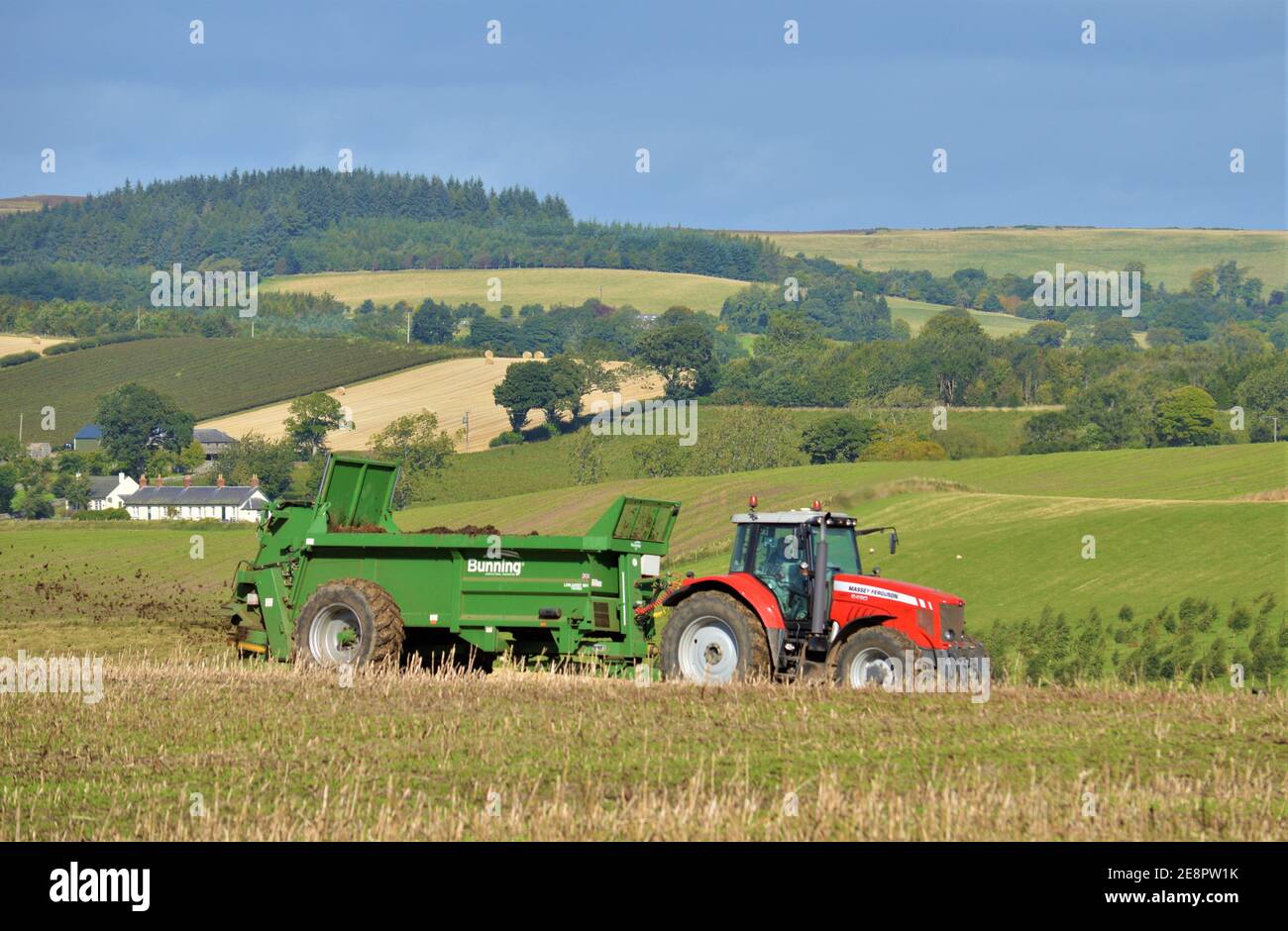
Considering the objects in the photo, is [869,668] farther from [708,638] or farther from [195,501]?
[195,501]

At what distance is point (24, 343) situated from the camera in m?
156

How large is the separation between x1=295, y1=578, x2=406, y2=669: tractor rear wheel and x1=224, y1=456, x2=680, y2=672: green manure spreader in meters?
0.02

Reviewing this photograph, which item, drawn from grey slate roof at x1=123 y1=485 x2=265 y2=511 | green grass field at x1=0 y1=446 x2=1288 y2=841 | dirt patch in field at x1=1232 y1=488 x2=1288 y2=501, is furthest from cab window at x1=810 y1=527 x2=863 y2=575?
grey slate roof at x1=123 y1=485 x2=265 y2=511

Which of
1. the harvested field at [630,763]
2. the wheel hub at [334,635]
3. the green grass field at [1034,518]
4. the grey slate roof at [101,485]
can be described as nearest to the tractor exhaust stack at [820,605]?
the harvested field at [630,763]

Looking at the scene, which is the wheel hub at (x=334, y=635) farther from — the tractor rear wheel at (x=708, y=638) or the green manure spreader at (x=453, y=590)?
the tractor rear wheel at (x=708, y=638)

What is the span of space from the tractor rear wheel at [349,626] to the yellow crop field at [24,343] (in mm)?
139858

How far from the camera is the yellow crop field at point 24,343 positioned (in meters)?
151

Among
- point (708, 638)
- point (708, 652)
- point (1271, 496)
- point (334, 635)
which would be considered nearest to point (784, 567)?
point (708, 638)

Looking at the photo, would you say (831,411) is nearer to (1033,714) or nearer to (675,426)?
(675,426)

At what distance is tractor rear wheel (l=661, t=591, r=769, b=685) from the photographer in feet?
59.3

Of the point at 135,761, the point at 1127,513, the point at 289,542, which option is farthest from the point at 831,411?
the point at 135,761

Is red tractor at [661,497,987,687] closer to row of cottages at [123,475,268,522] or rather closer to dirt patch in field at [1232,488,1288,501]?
dirt patch in field at [1232,488,1288,501]

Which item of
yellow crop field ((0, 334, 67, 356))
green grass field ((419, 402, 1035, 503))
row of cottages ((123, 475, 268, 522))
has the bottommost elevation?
row of cottages ((123, 475, 268, 522))
